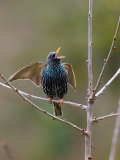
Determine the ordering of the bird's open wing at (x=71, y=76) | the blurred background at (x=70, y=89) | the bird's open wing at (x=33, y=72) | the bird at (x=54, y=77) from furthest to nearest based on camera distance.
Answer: the blurred background at (x=70, y=89) < the bird's open wing at (x=71, y=76) < the bird's open wing at (x=33, y=72) < the bird at (x=54, y=77)

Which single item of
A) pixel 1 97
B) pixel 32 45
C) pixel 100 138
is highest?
pixel 32 45

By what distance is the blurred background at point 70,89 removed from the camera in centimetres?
783

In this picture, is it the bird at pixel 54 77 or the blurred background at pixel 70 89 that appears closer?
the bird at pixel 54 77

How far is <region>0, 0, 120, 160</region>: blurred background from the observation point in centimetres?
783

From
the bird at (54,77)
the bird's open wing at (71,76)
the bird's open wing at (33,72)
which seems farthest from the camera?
the bird's open wing at (71,76)

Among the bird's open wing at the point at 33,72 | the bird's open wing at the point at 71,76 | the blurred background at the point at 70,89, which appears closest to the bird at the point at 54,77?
the bird's open wing at the point at 33,72

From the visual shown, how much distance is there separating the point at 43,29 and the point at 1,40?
1377 millimetres

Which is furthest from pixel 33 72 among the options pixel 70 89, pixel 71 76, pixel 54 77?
pixel 70 89

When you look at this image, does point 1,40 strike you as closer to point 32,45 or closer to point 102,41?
point 32,45

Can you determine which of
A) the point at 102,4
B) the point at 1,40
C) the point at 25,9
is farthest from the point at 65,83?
the point at 25,9

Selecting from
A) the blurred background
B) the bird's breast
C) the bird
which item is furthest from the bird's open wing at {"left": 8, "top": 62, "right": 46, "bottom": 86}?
the blurred background

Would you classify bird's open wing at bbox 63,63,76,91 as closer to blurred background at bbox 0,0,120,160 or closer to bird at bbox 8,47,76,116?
bird at bbox 8,47,76,116

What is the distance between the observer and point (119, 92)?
7992mm

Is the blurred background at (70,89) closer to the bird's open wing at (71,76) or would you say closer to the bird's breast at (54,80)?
the bird's open wing at (71,76)
